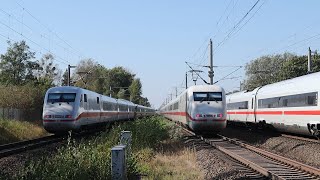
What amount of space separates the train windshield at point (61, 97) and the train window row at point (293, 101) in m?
11.6

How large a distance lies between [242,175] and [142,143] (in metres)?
7.28

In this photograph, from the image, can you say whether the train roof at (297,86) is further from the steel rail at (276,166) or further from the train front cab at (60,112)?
the train front cab at (60,112)

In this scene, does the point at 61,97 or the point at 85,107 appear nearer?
the point at 61,97

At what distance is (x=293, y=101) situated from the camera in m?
23.0

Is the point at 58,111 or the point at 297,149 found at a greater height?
the point at 58,111

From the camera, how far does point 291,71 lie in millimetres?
74875

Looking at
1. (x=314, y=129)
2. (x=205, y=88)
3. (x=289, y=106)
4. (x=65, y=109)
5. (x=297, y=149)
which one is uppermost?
(x=205, y=88)

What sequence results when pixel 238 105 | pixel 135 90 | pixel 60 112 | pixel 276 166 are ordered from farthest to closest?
pixel 135 90
pixel 238 105
pixel 60 112
pixel 276 166

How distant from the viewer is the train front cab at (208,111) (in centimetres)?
2550

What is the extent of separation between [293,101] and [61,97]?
1292cm

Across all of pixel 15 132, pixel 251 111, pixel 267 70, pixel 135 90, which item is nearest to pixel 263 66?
pixel 267 70

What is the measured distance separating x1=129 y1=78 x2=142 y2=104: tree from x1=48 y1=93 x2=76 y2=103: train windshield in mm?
104824

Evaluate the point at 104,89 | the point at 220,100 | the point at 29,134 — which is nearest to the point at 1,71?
the point at 104,89

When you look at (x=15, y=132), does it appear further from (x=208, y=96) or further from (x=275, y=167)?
Result: (x=275, y=167)
